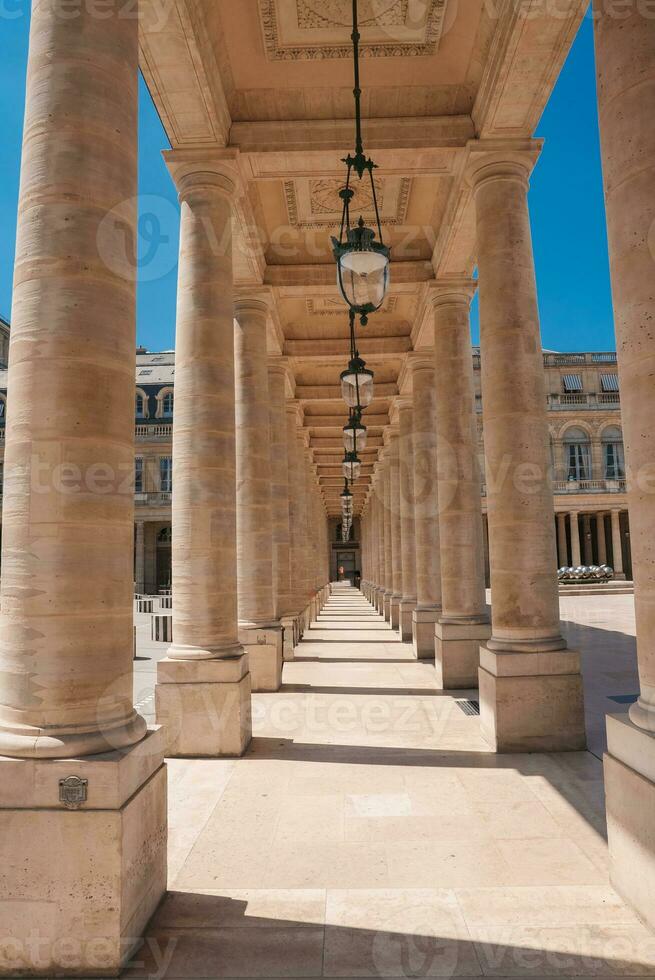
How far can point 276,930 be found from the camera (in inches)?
180

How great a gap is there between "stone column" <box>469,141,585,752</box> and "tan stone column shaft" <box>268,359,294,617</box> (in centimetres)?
1002

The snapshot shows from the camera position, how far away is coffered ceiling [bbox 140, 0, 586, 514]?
8328 millimetres

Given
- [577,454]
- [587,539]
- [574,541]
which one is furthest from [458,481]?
[587,539]

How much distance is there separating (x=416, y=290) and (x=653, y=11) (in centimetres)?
1152

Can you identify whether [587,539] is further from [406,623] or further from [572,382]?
[406,623]

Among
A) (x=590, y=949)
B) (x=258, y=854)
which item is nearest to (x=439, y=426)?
(x=258, y=854)

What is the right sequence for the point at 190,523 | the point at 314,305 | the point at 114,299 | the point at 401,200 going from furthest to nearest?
1. the point at 314,305
2. the point at 401,200
3. the point at 190,523
4. the point at 114,299

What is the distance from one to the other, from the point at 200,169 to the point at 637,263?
7163mm

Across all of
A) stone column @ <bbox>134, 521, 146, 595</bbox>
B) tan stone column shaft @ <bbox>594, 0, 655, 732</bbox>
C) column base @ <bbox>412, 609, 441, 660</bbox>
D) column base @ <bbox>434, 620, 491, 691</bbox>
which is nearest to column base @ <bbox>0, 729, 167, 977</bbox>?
tan stone column shaft @ <bbox>594, 0, 655, 732</bbox>

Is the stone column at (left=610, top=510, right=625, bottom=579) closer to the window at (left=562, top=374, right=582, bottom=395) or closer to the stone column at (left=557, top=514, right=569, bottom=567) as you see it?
the stone column at (left=557, top=514, right=569, bottom=567)

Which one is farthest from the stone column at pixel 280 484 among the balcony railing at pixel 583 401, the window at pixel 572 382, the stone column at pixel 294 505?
the window at pixel 572 382

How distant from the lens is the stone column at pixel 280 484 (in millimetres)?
19062

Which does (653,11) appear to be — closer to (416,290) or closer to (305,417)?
(416,290)

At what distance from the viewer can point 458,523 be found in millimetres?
13734
